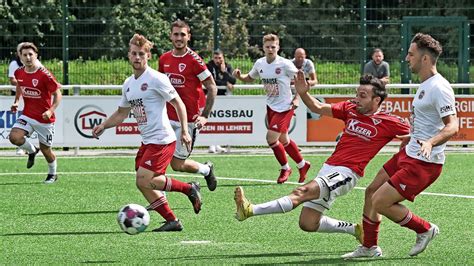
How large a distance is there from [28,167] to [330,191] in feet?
31.2

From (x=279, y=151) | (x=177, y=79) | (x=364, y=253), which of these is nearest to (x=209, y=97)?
(x=177, y=79)

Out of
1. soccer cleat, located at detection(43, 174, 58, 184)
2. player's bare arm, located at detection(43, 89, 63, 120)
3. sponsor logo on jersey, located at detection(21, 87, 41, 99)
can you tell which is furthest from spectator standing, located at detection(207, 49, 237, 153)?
player's bare arm, located at detection(43, 89, 63, 120)

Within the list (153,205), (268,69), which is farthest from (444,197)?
(153,205)

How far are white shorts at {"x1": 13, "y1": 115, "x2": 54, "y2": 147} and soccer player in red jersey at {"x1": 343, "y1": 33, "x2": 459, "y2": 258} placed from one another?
8.25 m

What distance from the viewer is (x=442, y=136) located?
9633 mm

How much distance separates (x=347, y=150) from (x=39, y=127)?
801 cm

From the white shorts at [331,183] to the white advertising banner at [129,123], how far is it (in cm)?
1238

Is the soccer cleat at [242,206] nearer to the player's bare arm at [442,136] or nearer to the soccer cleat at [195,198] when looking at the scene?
the player's bare arm at [442,136]

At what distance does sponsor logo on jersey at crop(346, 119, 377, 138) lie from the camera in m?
10.8

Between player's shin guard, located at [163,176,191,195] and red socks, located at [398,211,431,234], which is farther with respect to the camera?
player's shin guard, located at [163,176,191,195]

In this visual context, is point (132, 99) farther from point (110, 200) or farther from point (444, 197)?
point (444, 197)

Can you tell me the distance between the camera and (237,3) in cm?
2470

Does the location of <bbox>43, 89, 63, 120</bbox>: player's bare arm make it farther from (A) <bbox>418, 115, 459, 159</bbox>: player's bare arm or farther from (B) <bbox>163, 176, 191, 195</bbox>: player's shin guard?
(A) <bbox>418, 115, 459, 159</bbox>: player's bare arm

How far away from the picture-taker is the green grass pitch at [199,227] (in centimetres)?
1052
